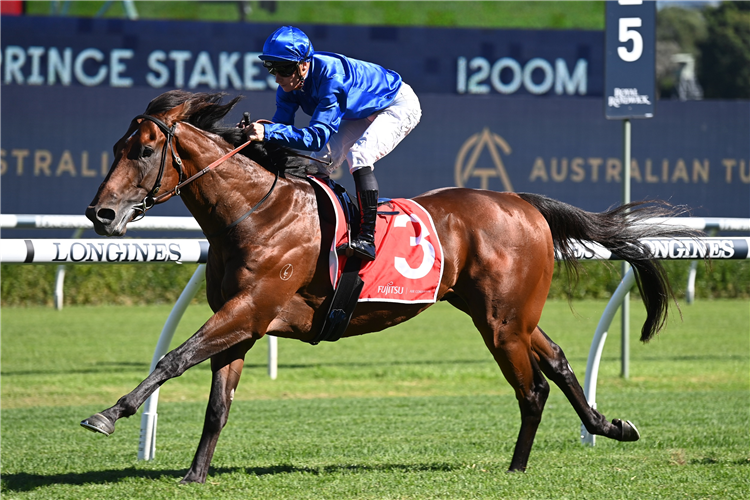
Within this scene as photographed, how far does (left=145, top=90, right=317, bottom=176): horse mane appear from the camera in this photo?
3.70 metres

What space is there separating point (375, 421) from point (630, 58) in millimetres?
3273

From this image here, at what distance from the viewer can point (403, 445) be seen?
470cm

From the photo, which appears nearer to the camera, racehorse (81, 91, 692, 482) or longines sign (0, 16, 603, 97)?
racehorse (81, 91, 692, 482)

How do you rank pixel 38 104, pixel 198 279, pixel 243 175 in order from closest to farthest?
pixel 243 175, pixel 198 279, pixel 38 104

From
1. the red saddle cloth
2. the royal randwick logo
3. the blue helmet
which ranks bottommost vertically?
the royal randwick logo

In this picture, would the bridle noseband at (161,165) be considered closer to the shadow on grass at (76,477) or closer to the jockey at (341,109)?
the jockey at (341,109)

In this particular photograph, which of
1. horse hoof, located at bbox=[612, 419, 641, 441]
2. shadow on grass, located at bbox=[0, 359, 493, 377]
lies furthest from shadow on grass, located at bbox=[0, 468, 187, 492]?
shadow on grass, located at bbox=[0, 359, 493, 377]

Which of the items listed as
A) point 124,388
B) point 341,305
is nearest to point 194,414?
point 124,388

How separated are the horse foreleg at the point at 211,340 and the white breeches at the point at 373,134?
78 centimetres

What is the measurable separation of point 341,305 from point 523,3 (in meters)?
22.9

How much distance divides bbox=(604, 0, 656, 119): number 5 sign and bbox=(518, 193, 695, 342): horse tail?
2.28 m

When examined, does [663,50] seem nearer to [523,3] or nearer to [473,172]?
[523,3]

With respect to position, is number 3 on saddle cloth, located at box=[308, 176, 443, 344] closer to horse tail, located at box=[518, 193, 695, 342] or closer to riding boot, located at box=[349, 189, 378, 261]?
riding boot, located at box=[349, 189, 378, 261]

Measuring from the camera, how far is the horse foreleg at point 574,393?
14.0 ft
